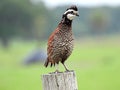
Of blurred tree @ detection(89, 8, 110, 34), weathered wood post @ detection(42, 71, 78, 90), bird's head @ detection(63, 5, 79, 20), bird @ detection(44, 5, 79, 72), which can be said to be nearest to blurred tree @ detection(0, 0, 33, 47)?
blurred tree @ detection(89, 8, 110, 34)

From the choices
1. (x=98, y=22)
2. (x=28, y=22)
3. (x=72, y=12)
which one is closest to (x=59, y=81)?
(x=72, y=12)

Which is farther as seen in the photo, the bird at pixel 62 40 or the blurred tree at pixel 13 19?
the blurred tree at pixel 13 19

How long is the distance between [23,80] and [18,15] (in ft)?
154

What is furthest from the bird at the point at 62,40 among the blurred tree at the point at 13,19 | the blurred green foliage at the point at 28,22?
the blurred tree at the point at 13,19

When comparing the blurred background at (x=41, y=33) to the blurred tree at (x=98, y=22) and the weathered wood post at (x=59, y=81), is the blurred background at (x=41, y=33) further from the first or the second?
the weathered wood post at (x=59, y=81)

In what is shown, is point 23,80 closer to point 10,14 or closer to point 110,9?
point 10,14

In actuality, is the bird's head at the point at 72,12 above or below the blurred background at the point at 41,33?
below

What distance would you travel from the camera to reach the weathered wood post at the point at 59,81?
5.70 meters

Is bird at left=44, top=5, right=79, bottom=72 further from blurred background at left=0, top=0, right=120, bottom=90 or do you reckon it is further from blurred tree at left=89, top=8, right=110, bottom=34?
blurred tree at left=89, top=8, right=110, bottom=34

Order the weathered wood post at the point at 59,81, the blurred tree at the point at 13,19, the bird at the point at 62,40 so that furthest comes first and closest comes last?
the blurred tree at the point at 13,19 < the bird at the point at 62,40 < the weathered wood post at the point at 59,81

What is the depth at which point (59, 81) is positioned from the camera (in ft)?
18.8

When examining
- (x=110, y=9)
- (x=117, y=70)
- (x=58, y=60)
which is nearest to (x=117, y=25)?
(x=110, y=9)

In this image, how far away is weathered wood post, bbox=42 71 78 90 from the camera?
5.70 metres

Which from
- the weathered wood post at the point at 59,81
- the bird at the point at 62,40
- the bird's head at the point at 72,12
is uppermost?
the bird's head at the point at 72,12
